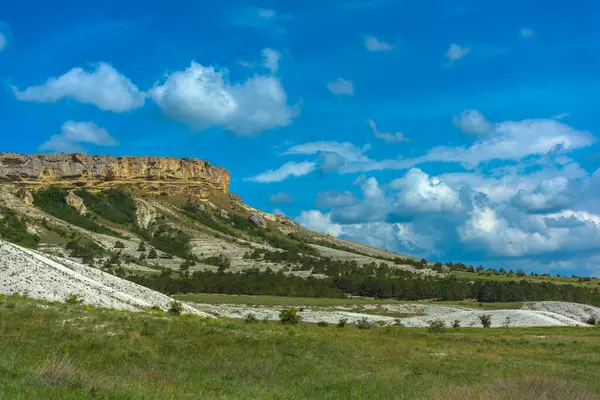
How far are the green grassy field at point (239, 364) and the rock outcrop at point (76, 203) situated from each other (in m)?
147

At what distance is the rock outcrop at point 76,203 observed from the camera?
170 m

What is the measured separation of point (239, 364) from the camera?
22.8m

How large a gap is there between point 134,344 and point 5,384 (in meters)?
11.3

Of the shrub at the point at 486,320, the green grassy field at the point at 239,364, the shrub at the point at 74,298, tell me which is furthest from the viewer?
the shrub at the point at 486,320

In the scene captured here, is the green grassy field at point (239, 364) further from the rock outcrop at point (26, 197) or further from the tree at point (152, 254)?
the rock outcrop at point (26, 197)

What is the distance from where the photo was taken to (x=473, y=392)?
1531 cm

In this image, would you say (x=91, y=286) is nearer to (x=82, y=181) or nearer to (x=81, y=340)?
(x=81, y=340)

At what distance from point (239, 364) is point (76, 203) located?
161 m

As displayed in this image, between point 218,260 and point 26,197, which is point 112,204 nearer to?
point 26,197

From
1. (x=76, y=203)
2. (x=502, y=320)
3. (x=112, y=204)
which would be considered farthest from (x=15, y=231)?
(x=502, y=320)

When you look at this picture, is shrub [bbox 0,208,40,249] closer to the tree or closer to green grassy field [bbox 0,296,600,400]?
the tree

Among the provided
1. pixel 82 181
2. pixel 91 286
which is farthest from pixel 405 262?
pixel 91 286

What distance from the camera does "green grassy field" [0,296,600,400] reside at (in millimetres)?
15344

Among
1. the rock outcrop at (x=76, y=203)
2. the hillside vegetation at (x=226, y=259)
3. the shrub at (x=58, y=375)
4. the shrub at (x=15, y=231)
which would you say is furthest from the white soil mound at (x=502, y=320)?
the rock outcrop at (x=76, y=203)
